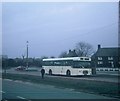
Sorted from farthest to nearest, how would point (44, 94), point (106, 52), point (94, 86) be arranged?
1. point (106, 52)
2. point (94, 86)
3. point (44, 94)

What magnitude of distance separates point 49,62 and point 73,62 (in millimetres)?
8654

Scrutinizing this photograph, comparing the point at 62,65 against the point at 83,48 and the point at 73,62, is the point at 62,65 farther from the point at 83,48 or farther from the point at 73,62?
the point at 83,48

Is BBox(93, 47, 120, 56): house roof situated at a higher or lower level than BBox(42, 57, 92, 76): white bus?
higher

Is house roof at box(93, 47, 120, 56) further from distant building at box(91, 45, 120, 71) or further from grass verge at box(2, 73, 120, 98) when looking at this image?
grass verge at box(2, 73, 120, 98)

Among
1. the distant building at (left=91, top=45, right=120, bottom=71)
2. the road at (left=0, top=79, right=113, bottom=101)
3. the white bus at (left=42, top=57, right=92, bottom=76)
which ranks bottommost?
the road at (left=0, top=79, right=113, bottom=101)

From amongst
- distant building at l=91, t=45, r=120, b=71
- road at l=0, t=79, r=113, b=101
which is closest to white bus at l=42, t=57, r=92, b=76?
road at l=0, t=79, r=113, b=101

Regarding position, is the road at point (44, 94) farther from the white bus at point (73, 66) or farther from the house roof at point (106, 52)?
the house roof at point (106, 52)

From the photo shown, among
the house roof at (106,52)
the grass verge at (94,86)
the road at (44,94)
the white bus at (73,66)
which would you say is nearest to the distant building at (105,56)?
the house roof at (106,52)

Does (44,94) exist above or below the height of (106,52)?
below

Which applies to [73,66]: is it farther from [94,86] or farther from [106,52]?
[106,52]

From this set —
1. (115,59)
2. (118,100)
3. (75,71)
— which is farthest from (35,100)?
(115,59)

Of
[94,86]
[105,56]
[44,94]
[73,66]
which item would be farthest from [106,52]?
[44,94]

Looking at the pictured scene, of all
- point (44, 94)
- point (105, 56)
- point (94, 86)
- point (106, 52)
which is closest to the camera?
point (44, 94)

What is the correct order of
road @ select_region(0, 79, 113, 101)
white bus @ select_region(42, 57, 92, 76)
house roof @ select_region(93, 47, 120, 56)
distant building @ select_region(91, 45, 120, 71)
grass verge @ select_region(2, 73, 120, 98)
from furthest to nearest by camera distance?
1. house roof @ select_region(93, 47, 120, 56)
2. distant building @ select_region(91, 45, 120, 71)
3. white bus @ select_region(42, 57, 92, 76)
4. grass verge @ select_region(2, 73, 120, 98)
5. road @ select_region(0, 79, 113, 101)
